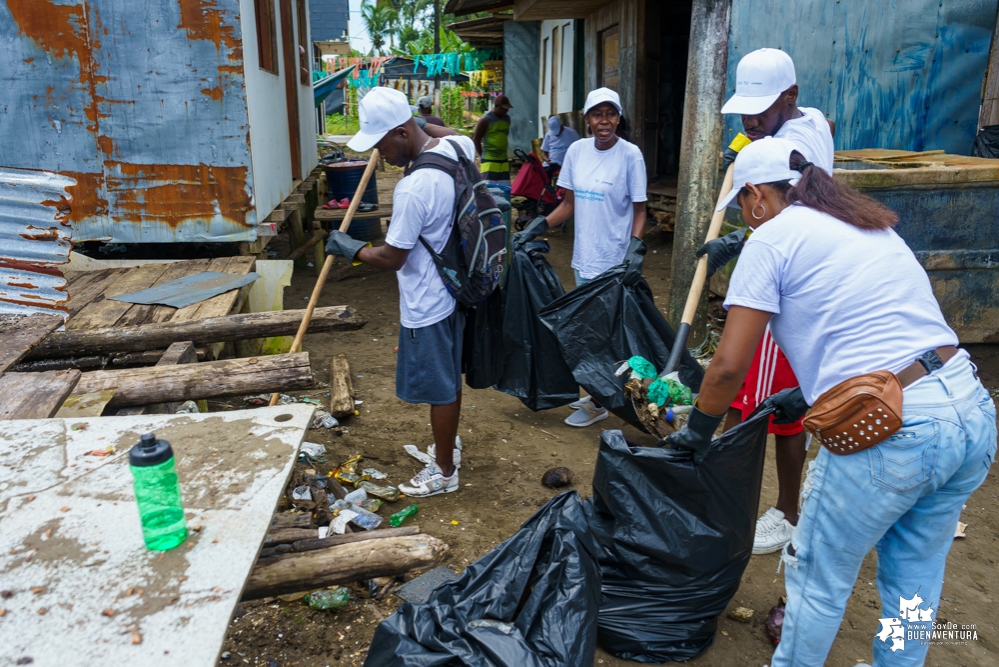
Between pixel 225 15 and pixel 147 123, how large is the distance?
95cm

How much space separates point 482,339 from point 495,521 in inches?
34.7

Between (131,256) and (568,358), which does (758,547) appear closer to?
(568,358)

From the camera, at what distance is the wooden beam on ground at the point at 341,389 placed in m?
4.42

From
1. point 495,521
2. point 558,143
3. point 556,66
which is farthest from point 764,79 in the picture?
point 556,66

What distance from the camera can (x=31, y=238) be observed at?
138 inches

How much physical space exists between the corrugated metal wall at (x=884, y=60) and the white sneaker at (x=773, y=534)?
3.07m

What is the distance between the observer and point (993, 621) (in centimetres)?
267

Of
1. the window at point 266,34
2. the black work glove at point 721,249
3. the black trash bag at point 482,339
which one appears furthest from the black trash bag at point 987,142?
the window at point 266,34

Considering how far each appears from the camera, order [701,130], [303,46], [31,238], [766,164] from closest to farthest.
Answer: [766,164] < [31,238] < [701,130] < [303,46]

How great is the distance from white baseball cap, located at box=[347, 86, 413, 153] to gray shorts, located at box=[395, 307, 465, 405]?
0.82m

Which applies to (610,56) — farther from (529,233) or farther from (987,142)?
(529,233)

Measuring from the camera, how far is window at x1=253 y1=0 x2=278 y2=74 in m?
6.23

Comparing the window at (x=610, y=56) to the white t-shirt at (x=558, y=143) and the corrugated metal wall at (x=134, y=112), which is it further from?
the corrugated metal wall at (x=134, y=112)

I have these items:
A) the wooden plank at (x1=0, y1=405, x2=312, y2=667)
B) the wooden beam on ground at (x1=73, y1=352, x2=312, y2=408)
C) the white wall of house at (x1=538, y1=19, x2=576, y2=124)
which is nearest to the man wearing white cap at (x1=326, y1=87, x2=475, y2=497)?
the wooden beam on ground at (x1=73, y1=352, x2=312, y2=408)
